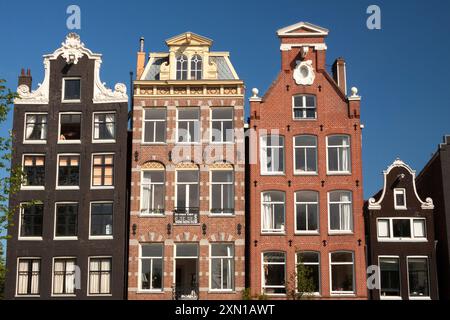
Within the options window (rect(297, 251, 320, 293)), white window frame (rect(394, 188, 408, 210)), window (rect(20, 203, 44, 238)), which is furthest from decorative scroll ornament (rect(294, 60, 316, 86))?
window (rect(20, 203, 44, 238))

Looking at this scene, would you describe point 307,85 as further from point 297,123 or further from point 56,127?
point 56,127

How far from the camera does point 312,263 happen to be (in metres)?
36.1

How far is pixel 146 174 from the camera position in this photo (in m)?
37.2

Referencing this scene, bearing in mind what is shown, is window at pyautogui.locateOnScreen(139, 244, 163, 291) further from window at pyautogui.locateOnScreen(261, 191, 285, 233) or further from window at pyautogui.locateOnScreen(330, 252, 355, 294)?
window at pyautogui.locateOnScreen(330, 252, 355, 294)

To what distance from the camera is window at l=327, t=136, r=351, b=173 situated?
122 ft

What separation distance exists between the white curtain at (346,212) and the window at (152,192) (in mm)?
9018

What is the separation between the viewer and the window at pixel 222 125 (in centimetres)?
3744

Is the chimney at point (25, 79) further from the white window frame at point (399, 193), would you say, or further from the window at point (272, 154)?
the white window frame at point (399, 193)

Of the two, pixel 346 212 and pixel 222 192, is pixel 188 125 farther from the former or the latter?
pixel 346 212

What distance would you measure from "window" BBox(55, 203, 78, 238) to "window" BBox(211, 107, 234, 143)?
312 inches

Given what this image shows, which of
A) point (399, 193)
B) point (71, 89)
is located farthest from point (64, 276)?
point (399, 193)

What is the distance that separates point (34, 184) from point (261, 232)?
462 inches

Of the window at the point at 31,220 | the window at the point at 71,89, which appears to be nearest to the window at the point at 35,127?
the window at the point at 71,89
